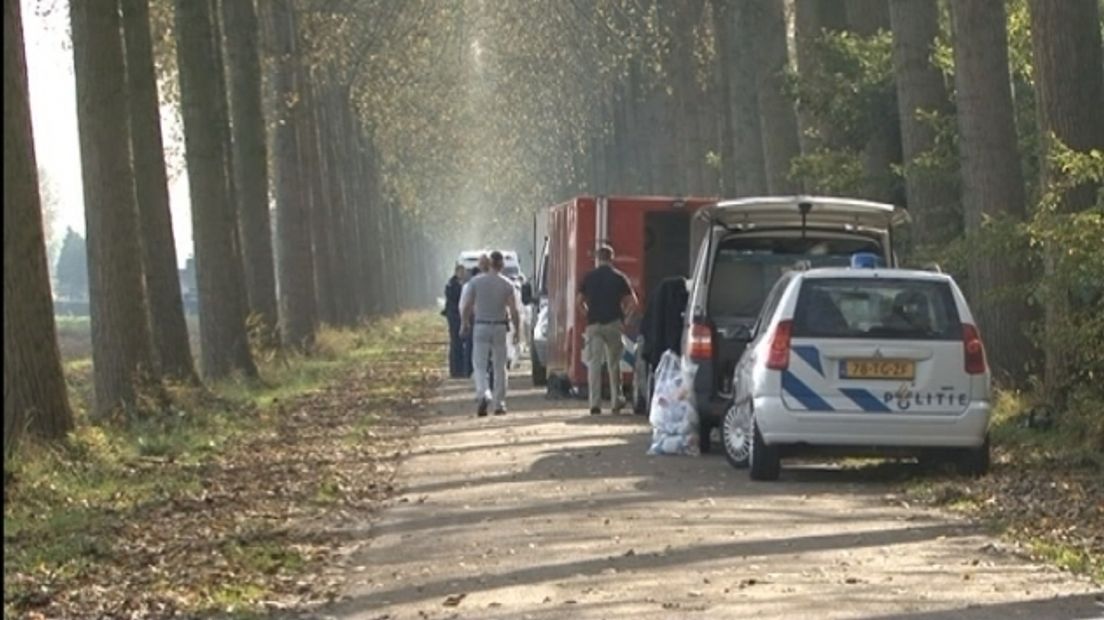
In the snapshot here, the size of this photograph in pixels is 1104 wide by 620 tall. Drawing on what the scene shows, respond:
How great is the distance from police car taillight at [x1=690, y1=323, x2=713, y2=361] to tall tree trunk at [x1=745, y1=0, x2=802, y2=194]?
53.7 ft

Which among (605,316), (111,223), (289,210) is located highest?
(289,210)

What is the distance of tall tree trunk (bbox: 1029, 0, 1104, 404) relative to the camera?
71.4 ft

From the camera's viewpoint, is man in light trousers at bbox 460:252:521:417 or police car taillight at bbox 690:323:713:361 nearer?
police car taillight at bbox 690:323:713:361

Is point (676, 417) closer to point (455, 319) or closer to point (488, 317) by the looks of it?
point (488, 317)

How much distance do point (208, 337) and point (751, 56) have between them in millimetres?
12353

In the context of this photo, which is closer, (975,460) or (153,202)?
(975,460)

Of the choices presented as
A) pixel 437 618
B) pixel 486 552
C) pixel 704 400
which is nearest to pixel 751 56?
pixel 704 400

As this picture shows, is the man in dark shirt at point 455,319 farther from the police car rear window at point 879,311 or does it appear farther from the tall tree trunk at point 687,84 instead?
the police car rear window at point 879,311

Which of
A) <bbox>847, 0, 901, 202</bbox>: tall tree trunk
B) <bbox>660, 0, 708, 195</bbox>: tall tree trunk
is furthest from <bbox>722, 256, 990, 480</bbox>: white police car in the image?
<bbox>660, 0, 708, 195</bbox>: tall tree trunk

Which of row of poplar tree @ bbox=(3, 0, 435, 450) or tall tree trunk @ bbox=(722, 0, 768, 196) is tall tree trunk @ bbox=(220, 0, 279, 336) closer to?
row of poplar tree @ bbox=(3, 0, 435, 450)

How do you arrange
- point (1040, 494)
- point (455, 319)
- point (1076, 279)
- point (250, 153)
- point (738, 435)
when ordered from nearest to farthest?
point (1040, 494) < point (1076, 279) < point (738, 435) < point (250, 153) < point (455, 319)

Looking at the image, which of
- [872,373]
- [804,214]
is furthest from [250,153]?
[872,373]

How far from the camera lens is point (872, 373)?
59.6ft

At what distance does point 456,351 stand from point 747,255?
1777cm
